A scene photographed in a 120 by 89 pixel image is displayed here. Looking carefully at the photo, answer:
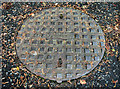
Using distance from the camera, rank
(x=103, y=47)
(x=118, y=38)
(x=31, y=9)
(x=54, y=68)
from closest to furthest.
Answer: (x=54, y=68) < (x=103, y=47) < (x=118, y=38) < (x=31, y=9)

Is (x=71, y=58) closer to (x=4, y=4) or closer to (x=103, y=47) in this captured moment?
(x=103, y=47)

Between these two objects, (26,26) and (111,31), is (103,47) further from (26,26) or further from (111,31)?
(26,26)

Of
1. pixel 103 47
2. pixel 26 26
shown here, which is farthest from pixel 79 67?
pixel 26 26

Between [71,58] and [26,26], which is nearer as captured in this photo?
[71,58]

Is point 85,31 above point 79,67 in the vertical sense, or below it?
above

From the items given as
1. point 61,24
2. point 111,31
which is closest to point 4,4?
point 61,24

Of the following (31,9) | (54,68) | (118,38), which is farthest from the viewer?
(31,9)

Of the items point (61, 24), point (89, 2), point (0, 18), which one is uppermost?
point (89, 2)
